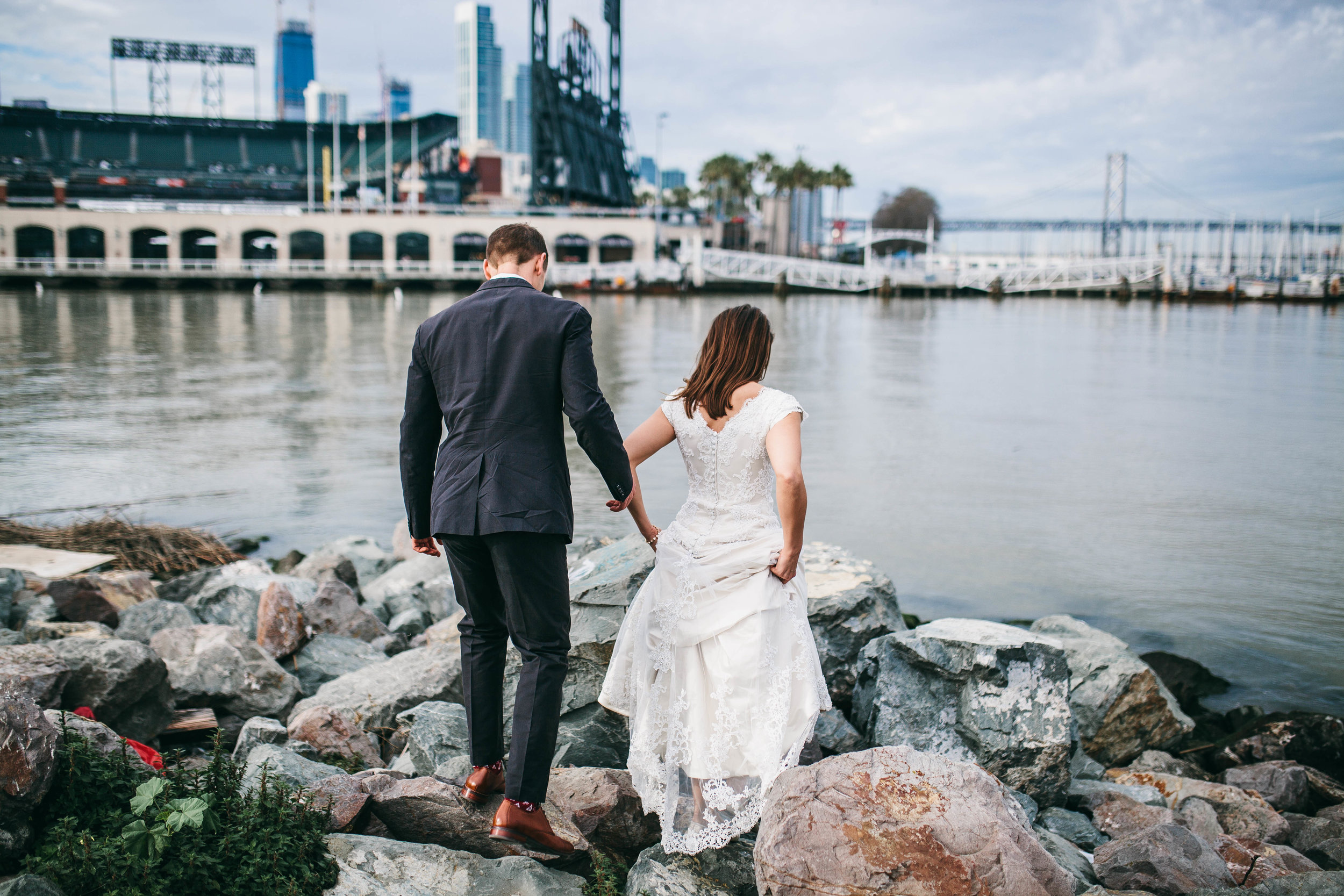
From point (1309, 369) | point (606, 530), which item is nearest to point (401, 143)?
point (1309, 369)

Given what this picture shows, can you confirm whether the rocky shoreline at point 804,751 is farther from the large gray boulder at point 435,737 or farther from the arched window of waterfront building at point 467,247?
the arched window of waterfront building at point 467,247

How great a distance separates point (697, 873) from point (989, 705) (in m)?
1.65

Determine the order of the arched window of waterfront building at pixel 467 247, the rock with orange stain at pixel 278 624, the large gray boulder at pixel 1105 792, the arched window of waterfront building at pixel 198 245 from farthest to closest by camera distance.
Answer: the arched window of waterfront building at pixel 467 247, the arched window of waterfront building at pixel 198 245, the rock with orange stain at pixel 278 624, the large gray boulder at pixel 1105 792

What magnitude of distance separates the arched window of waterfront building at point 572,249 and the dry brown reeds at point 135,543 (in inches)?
2794

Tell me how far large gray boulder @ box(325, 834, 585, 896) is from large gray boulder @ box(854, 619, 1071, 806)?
5.76 ft

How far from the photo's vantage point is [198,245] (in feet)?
252

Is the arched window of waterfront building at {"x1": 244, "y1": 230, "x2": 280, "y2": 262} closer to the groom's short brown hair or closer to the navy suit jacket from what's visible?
the groom's short brown hair

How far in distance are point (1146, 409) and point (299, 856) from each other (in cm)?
1890

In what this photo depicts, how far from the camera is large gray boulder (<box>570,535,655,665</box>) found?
12.6 ft

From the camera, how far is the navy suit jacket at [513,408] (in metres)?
2.79

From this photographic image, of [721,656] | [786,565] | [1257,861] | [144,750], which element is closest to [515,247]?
[786,565]

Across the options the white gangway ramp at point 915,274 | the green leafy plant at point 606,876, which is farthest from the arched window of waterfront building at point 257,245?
the green leafy plant at point 606,876

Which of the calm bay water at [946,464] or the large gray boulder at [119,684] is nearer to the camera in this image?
the large gray boulder at [119,684]

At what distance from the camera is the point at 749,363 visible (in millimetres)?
2980
